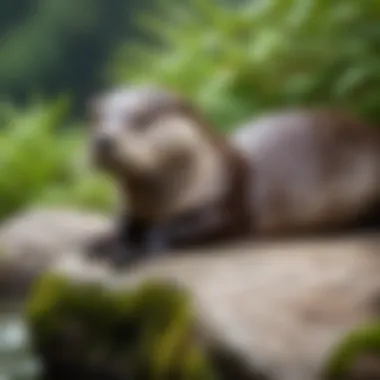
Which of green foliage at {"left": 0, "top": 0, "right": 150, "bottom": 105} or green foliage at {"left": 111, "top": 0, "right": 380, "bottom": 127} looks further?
green foliage at {"left": 0, "top": 0, "right": 150, "bottom": 105}

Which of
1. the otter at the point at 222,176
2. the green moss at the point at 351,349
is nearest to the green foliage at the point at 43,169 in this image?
the otter at the point at 222,176

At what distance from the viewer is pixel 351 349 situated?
1925mm

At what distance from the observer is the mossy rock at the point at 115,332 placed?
2.18 m

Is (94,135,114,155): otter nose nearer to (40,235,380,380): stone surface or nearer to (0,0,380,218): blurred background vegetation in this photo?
(40,235,380,380): stone surface

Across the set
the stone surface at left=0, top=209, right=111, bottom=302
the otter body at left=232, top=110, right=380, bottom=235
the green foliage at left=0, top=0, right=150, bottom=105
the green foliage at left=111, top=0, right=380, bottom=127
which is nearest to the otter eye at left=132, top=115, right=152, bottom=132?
the otter body at left=232, top=110, right=380, bottom=235

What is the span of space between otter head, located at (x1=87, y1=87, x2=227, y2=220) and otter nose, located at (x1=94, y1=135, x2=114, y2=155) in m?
0.02

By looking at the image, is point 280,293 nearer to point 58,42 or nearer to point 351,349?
point 351,349

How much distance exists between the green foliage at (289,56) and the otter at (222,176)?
0.24 meters

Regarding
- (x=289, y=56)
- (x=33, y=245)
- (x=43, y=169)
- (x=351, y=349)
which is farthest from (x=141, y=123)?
(x=43, y=169)

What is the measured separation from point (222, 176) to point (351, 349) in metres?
0.77

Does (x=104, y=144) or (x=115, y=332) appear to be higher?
(x=104, y=144)

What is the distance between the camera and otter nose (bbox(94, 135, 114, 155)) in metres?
2.48

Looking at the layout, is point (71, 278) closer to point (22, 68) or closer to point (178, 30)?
point (178, 30)

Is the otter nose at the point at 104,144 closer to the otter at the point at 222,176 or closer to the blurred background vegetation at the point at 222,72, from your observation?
the otter at the point at 222,176
